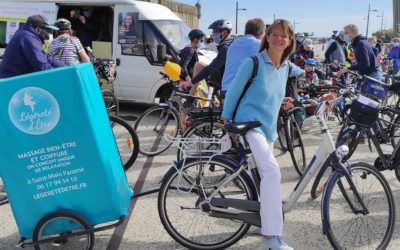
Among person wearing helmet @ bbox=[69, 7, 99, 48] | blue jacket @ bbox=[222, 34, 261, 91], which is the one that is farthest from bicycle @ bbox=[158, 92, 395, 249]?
person wearing helmet @ bbox=[69, 7, 99, 48]

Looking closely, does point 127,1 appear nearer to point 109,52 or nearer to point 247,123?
point 109,52

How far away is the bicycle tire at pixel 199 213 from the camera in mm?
3039

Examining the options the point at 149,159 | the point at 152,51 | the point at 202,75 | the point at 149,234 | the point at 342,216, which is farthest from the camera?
the point at 152,51

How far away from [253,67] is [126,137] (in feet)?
7.66

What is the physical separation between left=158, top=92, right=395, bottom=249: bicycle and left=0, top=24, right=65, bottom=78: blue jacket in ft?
6.69

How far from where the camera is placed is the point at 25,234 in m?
2.89

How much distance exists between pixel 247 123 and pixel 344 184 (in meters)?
0.85

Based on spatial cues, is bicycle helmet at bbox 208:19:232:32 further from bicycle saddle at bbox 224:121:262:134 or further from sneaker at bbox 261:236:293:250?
sneaker at bbox 261:236:293:250

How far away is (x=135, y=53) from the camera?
7.84 m

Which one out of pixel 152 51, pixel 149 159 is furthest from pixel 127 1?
pixel 149 159

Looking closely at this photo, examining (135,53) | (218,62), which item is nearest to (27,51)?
(218,62)

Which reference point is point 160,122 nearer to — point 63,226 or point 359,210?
point 63,226

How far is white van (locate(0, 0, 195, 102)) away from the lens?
7.74 m

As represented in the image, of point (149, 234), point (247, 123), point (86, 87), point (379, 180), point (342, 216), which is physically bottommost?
point (149, 234)
